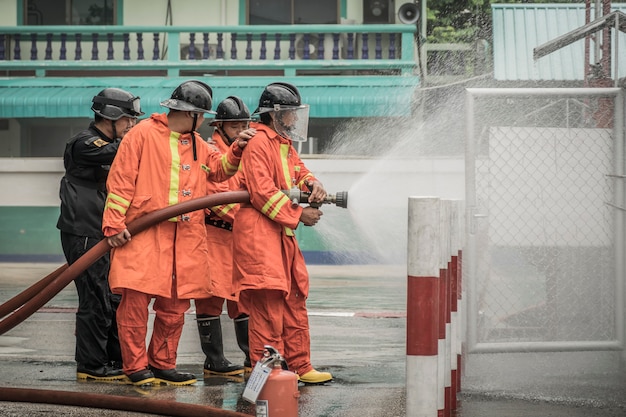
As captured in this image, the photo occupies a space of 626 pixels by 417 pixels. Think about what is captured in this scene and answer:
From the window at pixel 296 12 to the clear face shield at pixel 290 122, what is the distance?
1394 centimetres

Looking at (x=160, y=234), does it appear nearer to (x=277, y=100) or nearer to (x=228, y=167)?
(x=228, y=167)

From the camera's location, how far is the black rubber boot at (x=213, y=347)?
6.88 m

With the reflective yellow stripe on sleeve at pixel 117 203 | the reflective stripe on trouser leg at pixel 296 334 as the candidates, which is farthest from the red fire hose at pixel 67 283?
the reflective stripe on trouser leg at pixel 296 334

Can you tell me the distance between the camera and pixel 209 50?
63.8 feet

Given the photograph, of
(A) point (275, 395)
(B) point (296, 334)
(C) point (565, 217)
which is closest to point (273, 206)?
(B) point (296, 334)

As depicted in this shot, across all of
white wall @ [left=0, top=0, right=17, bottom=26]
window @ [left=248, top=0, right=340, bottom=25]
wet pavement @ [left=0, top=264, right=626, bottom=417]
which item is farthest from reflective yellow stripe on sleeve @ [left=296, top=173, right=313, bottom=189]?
white wall @ [left=0, top=0, right=17, bottom=26]

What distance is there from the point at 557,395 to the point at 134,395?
2535 millimetres

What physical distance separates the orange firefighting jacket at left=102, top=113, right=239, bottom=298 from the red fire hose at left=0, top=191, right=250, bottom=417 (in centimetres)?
16

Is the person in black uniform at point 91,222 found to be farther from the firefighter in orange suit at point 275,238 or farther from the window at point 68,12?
the window at point 68,12

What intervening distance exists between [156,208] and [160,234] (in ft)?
0.53

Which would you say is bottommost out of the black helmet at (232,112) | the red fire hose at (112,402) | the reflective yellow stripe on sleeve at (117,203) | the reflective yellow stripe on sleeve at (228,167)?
the red fire hose at (112,402)

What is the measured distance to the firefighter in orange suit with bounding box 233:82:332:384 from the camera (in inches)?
239

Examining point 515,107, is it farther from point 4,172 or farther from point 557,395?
point 4,172

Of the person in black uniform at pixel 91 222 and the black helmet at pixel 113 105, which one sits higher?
the black helmet at pixel 113 105
